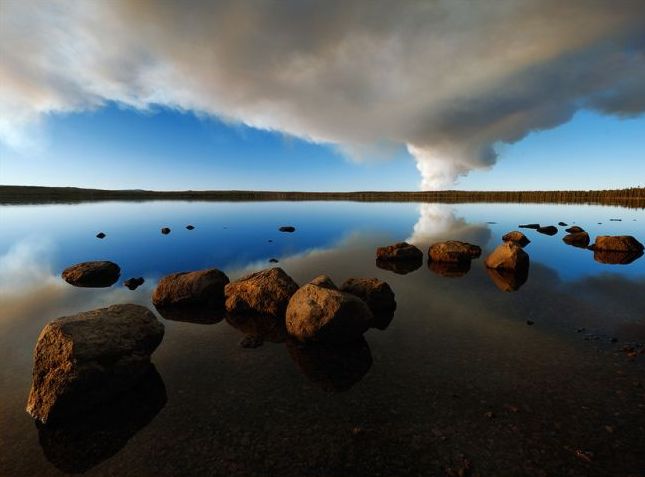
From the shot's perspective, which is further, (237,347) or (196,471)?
(237,347)

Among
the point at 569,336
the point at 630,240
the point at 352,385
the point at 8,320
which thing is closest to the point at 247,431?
the point at 352,385

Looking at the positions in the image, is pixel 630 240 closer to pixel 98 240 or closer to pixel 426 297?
pixel 426 297

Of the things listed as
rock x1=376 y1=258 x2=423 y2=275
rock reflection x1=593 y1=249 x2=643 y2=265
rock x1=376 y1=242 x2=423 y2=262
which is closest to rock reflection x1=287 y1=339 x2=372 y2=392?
rock x1=376 y1=258 x2=423 y2=275

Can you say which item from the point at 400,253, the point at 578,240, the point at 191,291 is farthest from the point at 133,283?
the point at 578,240

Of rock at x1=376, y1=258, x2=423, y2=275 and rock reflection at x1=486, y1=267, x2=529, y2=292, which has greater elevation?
rock reflection at x1=486, y1=267, x2=529, y2=292

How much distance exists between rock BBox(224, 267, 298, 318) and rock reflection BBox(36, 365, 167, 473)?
5510 mm

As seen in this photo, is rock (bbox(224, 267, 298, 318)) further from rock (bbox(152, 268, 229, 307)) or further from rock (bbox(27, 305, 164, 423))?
rock (bbox(27, 305, 164, 423))

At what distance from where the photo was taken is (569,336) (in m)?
11.3

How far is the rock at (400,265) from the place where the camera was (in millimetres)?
22062

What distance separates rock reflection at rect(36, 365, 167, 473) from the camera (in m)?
6.28

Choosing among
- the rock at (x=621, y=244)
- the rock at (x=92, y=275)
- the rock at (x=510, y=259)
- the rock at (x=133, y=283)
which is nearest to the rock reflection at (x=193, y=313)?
the rock at (x=133, y=283)

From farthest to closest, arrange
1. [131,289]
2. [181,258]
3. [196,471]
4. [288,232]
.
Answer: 1. [288,232]
2. [181,258]
3. [131,289]
4. [196,471]

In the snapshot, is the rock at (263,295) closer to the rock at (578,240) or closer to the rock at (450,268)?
the rock at (450,268)

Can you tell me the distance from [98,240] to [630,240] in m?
53.0
